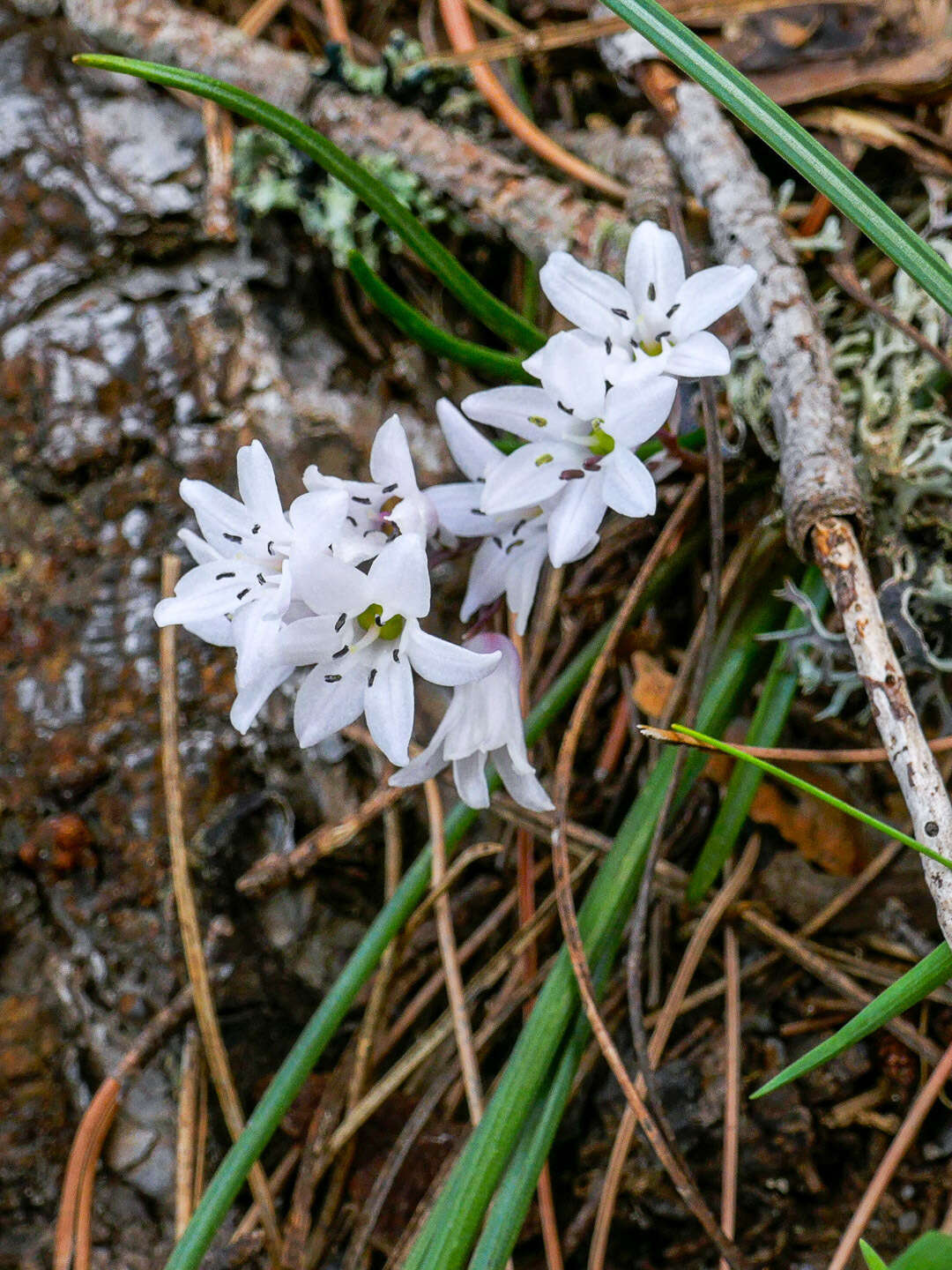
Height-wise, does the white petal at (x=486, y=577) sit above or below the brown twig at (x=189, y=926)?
above

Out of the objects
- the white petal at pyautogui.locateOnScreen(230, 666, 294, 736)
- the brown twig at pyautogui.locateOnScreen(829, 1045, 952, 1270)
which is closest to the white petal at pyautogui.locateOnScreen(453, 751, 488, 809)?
the white petal at pyautogui.locateOnScreen(230, 666, 294, 736)

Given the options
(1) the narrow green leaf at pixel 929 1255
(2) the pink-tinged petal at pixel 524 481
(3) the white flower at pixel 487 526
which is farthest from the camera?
(3) the white flower at pixel 487 526

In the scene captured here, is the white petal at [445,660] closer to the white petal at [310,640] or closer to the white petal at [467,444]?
the white petal at [310,640]

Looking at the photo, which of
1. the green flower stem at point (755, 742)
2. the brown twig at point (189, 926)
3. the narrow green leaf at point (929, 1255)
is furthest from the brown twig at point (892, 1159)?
the brown twig at point (189, 926)

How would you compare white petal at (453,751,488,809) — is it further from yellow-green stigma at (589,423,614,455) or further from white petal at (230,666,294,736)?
yellow-green stigma at (589,423,614,455)

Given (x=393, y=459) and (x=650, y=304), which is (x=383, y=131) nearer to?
(x=650, y=304)

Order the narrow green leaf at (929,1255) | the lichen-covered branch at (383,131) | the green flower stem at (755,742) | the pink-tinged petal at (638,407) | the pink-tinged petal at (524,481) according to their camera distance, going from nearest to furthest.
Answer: the narrow green leaf at (929,1255) → the pink-tinged petal at (638,407) → the pink-tinged petal at (524,481) → the green flower stem at (755,742) → the lichen-covered branch at (383,131)

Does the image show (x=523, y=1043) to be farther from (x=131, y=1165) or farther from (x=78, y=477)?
(x=78, y=477)

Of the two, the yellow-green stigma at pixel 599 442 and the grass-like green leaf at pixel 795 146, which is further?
the yellow-green stigma at pixel 599 442
